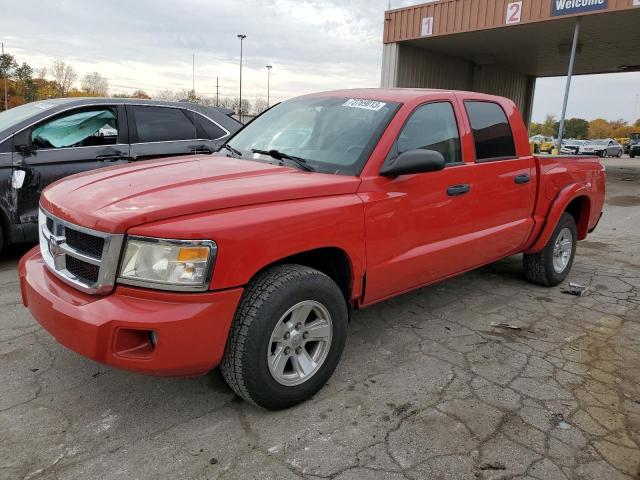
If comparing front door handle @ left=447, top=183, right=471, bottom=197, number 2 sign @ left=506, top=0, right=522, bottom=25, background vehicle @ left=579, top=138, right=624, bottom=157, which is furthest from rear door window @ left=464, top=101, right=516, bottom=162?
background vehicle @ left=579, top=138, right=624, bottom=157

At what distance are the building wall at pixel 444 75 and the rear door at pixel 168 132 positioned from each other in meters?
12.3

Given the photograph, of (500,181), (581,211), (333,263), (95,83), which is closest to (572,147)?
(581,211)

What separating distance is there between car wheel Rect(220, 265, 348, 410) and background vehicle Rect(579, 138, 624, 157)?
40113 millimetres

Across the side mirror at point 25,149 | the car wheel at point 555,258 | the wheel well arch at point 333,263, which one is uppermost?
the side mirror at point 25,149

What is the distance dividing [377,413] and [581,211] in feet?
12.4

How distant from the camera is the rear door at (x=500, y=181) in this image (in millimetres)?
3879

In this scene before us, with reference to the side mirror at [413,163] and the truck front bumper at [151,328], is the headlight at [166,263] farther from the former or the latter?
the side mirror at [413,163]

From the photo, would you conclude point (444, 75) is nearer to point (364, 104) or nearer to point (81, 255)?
point (364, 104)

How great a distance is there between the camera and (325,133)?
11.2 feet

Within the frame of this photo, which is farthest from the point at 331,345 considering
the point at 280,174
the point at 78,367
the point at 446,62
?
the point at 446,62

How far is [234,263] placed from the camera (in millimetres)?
2326

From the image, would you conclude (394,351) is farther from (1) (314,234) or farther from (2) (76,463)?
(2) (76,463)

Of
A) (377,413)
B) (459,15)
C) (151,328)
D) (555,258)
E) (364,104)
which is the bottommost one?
(377,413)

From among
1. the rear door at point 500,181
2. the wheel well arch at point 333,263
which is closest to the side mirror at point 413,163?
the wheel well arch at point 333,263
